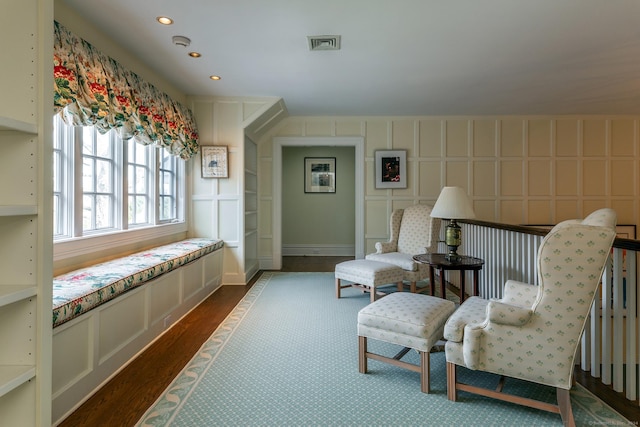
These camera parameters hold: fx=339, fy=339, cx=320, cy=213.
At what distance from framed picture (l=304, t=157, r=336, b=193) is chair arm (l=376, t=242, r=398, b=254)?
A: 9.54 feet

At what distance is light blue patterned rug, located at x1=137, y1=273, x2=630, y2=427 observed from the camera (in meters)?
1.72

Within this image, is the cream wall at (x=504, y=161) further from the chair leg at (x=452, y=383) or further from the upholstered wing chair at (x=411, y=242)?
the chair leg at (x=452, y=383)

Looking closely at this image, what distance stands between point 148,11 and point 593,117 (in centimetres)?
627

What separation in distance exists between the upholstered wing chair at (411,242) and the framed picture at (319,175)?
273 cm

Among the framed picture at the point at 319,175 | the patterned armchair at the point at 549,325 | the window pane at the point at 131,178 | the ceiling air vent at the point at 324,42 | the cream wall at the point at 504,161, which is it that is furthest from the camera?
the framed picture at the point at 319,175

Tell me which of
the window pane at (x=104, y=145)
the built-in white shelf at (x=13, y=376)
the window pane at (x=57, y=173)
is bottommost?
the built-in white shelf at (x=13, y=376)

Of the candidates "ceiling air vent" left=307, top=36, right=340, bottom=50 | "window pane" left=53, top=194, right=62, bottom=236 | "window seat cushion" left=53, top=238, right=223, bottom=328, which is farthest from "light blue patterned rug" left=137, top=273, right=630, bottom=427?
"ceiling air vent" left=307, top=36, right=340, bottom=50

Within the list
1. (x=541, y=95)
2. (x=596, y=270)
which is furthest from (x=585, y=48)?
(x=596, y=270)

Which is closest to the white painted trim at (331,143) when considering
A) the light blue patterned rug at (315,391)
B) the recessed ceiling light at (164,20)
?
the light blue patterned rug at (315,391)

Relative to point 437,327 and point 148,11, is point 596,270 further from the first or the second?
point 148,11

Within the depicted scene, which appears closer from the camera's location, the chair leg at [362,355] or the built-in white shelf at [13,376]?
the built-in white shelf at [13,376]

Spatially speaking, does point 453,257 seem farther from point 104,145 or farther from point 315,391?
point 104,145

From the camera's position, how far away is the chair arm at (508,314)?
165 cm

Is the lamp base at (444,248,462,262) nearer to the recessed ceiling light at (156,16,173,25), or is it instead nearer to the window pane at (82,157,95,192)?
the recessed ceiling light at (156,16,173,25)
